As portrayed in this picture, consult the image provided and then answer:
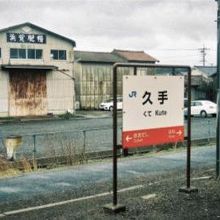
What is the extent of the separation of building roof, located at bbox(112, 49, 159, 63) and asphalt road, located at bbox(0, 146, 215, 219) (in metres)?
47.2

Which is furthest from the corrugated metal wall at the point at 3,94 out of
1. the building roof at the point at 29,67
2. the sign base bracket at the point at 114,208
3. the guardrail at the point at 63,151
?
the sign base bracket at the point at 114,208

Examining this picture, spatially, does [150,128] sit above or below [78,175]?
above

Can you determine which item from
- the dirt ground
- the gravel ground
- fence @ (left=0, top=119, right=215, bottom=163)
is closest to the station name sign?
fence @ (left=0, top=119, right=215, bottom=163)

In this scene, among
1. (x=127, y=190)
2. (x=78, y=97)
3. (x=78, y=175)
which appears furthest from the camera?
(x=78, y=97)

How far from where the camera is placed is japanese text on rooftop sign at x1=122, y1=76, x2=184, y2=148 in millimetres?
7281

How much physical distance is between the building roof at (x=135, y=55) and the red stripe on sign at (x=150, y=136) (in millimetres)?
50971

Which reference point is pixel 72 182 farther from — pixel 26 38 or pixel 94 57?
pixel 94 57

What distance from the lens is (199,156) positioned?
13062mm

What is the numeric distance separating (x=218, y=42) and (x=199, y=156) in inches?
179

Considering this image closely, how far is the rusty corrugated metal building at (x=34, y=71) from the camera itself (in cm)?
3944

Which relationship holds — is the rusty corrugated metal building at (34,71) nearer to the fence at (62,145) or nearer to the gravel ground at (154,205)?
the fence at (62,145)

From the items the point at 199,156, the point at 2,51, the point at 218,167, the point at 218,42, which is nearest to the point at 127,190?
the point at 218,167

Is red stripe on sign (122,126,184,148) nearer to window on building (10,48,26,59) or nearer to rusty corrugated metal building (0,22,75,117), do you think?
rusty corrugated metal building (0,22,75,117)

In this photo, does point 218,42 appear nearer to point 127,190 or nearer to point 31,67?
point 127,190
